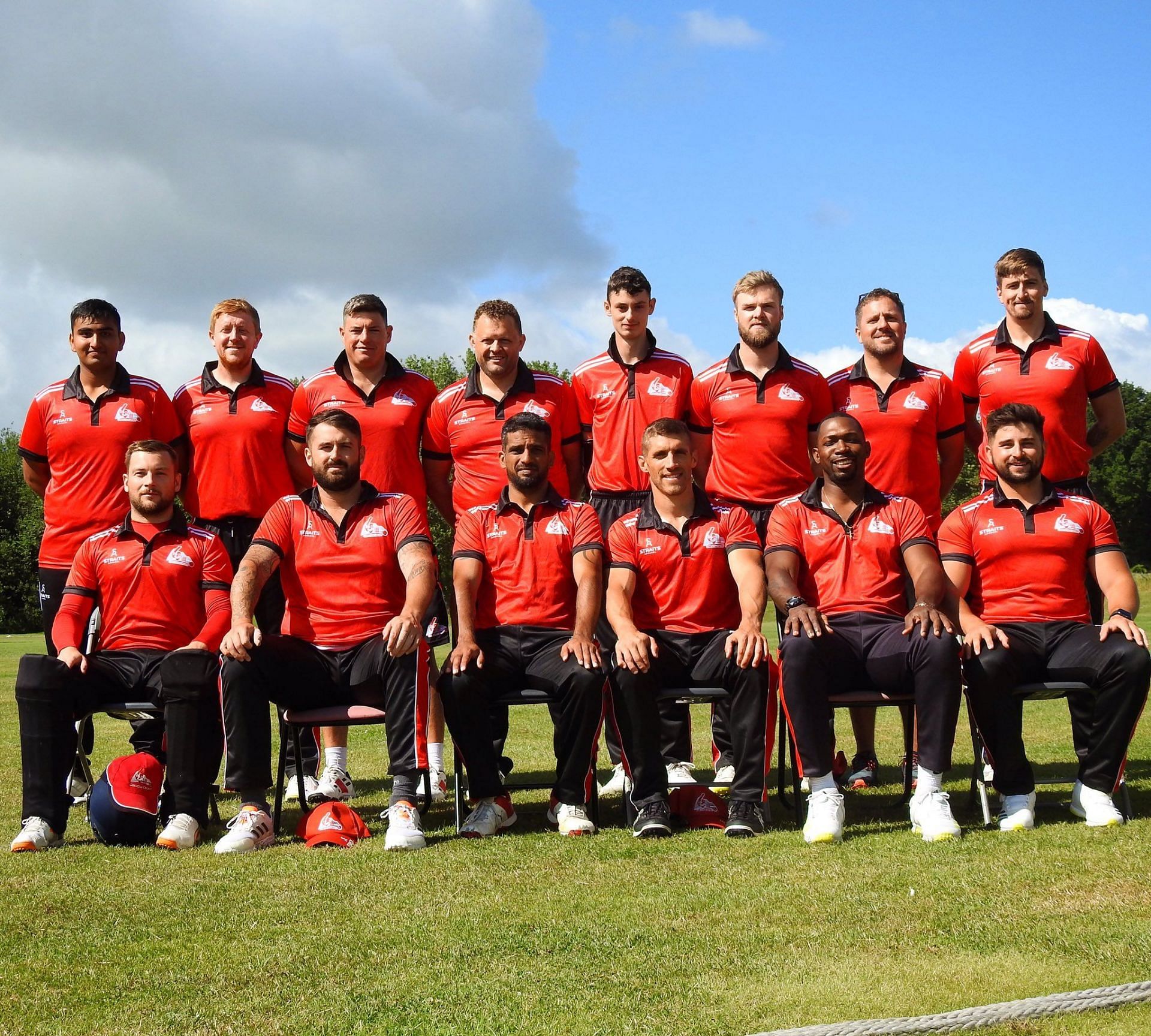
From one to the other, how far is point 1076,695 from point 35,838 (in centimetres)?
499

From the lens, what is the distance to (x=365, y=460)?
734 cm

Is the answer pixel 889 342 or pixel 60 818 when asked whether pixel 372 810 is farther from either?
pixel 889 342

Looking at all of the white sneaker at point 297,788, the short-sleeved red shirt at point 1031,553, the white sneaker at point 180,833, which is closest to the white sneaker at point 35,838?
the white sneaker at point 180,833

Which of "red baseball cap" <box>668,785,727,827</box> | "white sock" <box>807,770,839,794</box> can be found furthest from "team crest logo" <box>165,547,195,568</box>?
"white sock" <box>807,770,839,794</box>

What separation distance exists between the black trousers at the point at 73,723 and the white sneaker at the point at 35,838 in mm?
33

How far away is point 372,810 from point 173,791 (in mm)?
1278

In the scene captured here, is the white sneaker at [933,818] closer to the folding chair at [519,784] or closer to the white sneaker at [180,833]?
the folding chair at [519,784]

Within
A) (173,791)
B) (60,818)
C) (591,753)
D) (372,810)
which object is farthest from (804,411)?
(60,818)

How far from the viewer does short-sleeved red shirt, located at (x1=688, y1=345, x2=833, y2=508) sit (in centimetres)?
713

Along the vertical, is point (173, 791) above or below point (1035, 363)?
below

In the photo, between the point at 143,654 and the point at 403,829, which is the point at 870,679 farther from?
the point at 143,654

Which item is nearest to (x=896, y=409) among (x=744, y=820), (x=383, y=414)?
(x=744, y=820)

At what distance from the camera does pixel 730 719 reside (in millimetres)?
6004

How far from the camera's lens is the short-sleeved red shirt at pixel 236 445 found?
7.34 metres
